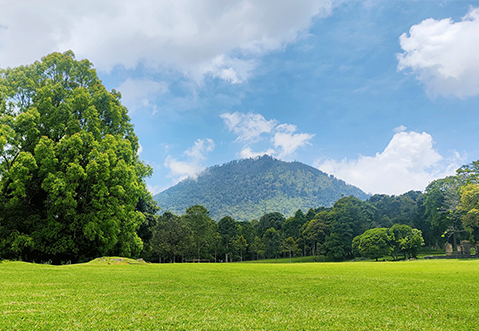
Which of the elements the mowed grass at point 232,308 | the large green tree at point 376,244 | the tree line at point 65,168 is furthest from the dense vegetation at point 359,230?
the mowed grass at point 232,308

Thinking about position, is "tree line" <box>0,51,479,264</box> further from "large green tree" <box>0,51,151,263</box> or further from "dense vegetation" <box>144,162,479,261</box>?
"dense vegetation" <box>144,162,479,261</box>

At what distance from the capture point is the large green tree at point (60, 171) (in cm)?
2133

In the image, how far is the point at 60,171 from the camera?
71.0 feet

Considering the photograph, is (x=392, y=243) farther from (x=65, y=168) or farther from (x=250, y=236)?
(x=65, y=168)

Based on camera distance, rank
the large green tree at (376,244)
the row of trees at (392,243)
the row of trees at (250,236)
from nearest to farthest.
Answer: the row of trees at (392,243)
the large green tree at (376,244)
the row of trees at (250,236)

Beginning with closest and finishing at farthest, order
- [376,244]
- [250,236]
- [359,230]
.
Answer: [376,244], [359,230], [250,236]

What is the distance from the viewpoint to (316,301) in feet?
25.0

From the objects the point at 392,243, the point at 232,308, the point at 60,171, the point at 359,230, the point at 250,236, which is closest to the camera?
the point at 232,308

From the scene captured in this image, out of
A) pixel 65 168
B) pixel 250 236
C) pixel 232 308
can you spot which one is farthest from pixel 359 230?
pixel 232 308

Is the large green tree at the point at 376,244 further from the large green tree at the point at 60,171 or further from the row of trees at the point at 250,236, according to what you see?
the large green tree at the point at 60,171

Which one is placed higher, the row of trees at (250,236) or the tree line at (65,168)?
the tree line at (65,168)

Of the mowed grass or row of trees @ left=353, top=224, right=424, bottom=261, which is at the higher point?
the mowed grass

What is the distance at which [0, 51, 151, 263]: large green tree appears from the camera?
21.3 meters

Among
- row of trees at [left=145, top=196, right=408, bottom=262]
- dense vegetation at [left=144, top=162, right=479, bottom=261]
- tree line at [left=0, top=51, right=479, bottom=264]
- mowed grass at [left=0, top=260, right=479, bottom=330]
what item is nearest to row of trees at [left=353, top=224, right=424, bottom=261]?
dense vegetation at [left=144, top=162, right=479, bottom=261]
